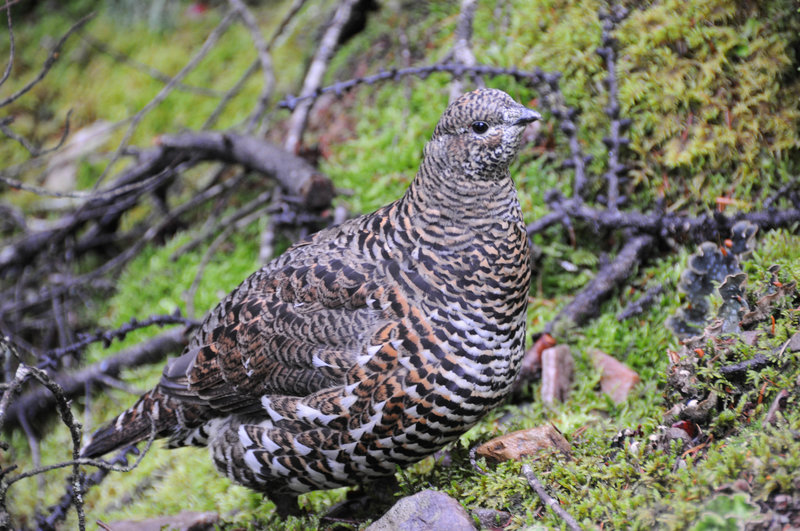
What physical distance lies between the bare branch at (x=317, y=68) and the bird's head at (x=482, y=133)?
2.81 meters

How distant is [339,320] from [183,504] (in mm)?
1974

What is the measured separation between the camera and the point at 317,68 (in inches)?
244

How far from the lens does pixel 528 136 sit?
4.95m

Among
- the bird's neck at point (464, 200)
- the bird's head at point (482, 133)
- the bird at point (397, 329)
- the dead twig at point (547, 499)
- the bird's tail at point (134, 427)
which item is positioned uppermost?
the bird's head at point (482, 133)

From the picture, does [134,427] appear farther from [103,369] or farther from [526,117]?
[526,117]

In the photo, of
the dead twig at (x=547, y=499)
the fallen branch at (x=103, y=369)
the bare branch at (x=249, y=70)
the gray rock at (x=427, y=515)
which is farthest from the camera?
the bare branch at (x=249, y=70)

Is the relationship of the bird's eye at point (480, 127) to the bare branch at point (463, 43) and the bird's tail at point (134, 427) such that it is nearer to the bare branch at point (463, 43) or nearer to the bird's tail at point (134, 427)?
the bare branch at point (463, 43)

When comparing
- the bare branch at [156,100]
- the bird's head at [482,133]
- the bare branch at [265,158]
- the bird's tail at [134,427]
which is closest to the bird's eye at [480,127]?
the bird's head at [482,133]

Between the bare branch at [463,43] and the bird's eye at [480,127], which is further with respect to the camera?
the bare branch at [463,43]

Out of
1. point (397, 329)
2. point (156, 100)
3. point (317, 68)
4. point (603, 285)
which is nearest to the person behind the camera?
point (397, 329)

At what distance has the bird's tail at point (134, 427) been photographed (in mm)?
3857

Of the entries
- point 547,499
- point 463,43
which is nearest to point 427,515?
point 547,499

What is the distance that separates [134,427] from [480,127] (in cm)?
265

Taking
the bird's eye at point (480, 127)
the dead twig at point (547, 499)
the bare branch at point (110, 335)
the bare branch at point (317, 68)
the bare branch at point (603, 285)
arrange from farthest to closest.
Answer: the bare branch at point (317, 68) → the bare branch at point (110, 335) → the bare branch at point (603, 285) → the bird's eye at point (480, 127) → the dead twig at point (547, 499)
